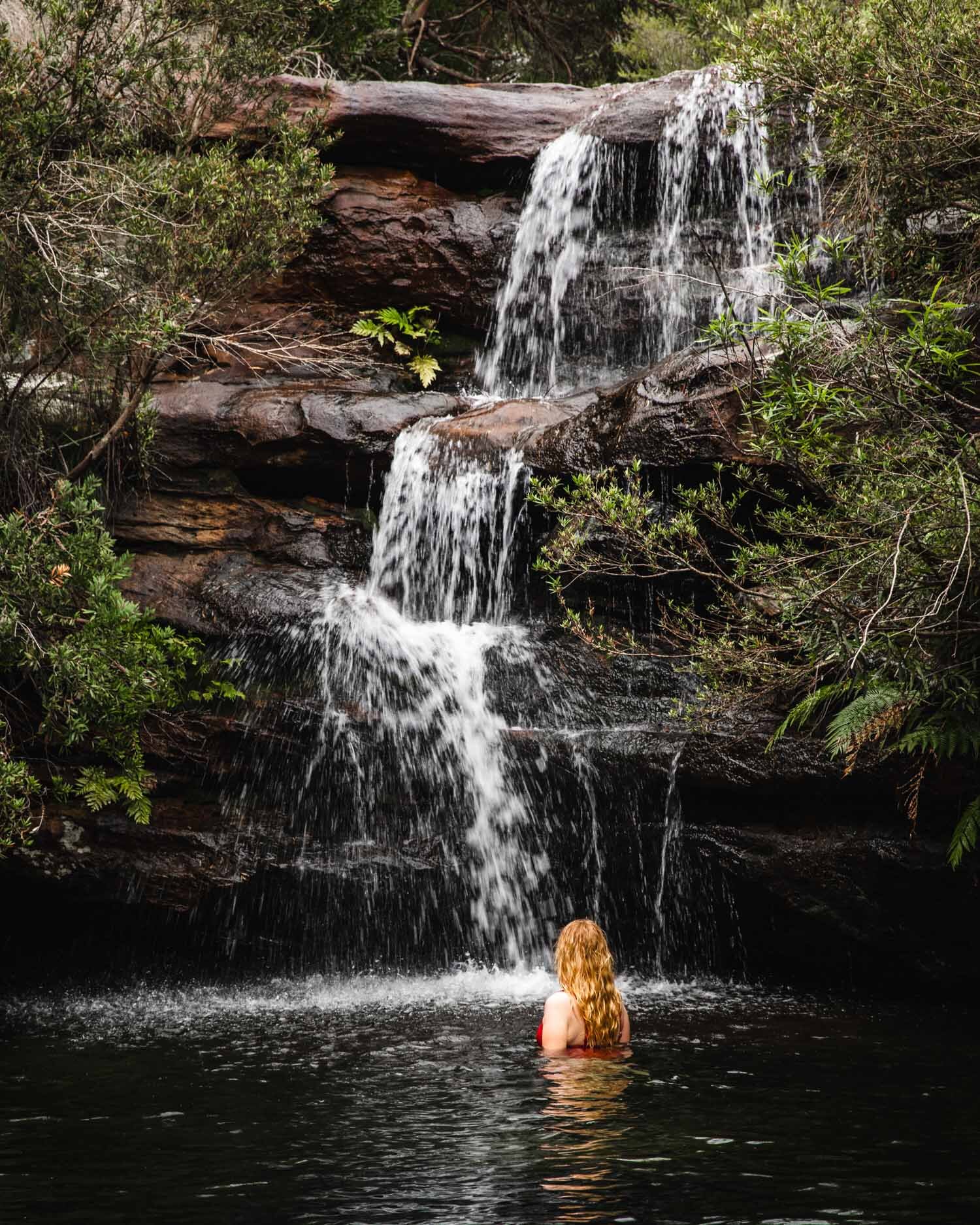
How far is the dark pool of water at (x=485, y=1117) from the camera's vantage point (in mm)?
4965

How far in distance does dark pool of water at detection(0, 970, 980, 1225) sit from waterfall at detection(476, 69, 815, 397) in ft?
27.5

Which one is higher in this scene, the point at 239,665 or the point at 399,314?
the point at 399,314

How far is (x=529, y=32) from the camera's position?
82.1 ft

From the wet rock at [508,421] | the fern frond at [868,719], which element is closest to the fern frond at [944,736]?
the fern frond at [868,719]

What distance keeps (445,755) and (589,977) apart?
13.0ft

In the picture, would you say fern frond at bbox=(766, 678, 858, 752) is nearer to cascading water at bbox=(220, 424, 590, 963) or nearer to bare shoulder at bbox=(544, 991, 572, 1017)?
cascading water at bbox=(220, 424, 590, 963)

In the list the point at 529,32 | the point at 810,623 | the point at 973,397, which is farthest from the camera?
the point at 529,32

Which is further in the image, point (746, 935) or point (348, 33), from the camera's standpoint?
point (348, 33)

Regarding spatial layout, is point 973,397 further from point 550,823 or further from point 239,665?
point 239,665

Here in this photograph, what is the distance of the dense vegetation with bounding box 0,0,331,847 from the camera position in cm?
1028

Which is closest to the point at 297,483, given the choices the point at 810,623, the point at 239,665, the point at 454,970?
the point at 239,665

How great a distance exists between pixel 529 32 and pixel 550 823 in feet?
65.2

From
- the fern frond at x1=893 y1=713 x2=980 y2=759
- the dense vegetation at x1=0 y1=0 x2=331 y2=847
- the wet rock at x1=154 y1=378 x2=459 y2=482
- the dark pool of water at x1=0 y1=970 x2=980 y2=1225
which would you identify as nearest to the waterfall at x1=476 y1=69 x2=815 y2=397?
the wet rock at x1=154 y1=378 x2=459 y2=482

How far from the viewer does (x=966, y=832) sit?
28.0 ft
